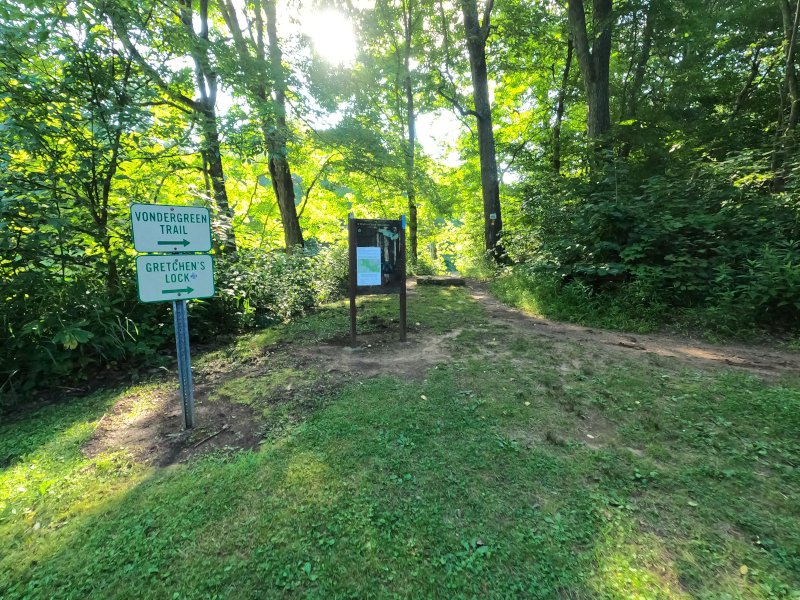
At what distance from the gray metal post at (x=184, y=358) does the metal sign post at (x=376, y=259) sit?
2.36 m

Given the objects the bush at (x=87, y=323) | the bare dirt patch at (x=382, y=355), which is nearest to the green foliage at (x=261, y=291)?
the bush at (x=87, y=323)

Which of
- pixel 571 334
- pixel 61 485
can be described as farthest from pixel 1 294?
pixel 571 334

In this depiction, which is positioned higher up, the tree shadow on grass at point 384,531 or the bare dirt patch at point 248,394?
the bare dirt patch at point 248,394

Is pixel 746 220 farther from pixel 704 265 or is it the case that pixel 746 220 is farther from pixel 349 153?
pixel 349 153

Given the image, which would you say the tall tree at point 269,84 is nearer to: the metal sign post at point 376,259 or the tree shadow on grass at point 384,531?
the metal sign post at point 376,259

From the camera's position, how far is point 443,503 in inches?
81.7

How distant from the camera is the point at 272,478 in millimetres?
2291

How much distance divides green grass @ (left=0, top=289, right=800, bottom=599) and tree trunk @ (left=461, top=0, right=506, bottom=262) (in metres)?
9.24

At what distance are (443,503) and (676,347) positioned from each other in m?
4.31

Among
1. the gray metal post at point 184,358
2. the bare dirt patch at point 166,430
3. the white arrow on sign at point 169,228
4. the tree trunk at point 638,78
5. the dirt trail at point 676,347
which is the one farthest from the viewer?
the tree trunk at point 638,78

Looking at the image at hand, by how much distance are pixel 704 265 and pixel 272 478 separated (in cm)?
685

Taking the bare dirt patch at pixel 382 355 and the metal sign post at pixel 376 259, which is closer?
the bare dirt patch at pixel 382 355

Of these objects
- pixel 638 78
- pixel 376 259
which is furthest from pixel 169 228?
pixel 638 78

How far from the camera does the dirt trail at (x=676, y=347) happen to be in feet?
13.0
